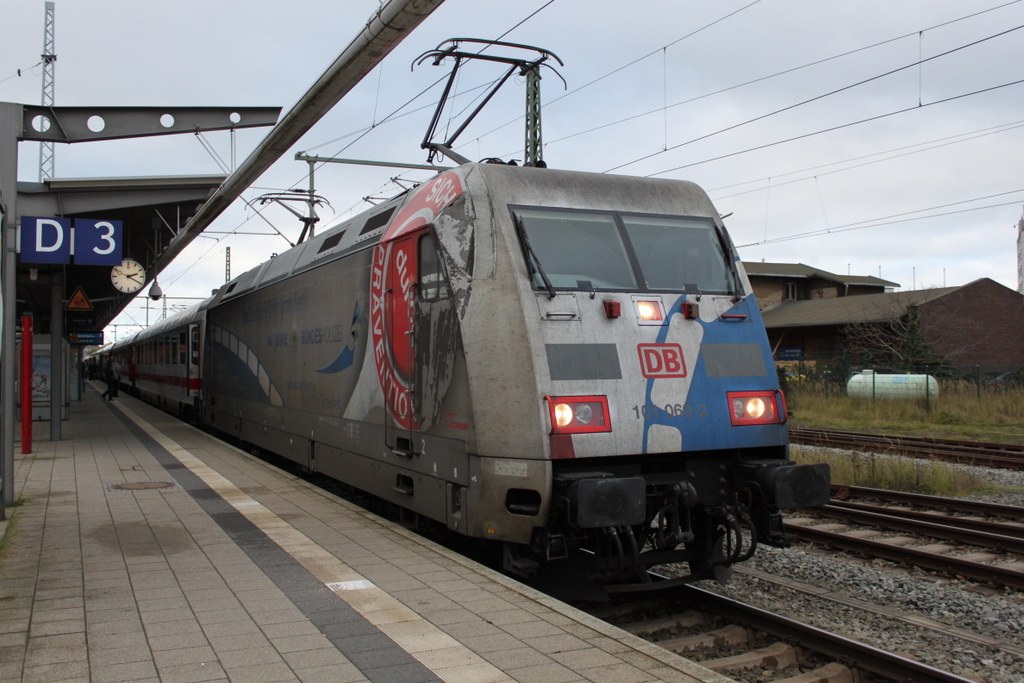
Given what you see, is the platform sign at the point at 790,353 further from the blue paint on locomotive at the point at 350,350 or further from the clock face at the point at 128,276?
the blue paint on locomotive at the point at 350,350

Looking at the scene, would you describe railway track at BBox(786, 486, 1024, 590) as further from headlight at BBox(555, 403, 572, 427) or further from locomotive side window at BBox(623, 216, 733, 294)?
headlight at BBox(555, 403, 572, 427)

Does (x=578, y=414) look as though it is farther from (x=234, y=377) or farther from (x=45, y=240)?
(x=234, y=377)

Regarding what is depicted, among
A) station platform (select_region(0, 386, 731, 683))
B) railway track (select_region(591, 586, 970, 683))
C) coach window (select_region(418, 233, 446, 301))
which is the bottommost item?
railway track (select_region(591, 586, 970, 683))

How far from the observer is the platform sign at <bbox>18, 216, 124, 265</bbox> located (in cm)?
927

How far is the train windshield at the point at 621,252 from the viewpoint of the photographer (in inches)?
242

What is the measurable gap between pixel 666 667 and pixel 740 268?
3755mm

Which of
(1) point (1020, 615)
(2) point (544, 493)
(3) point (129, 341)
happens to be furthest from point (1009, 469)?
(3) point (129, 341)

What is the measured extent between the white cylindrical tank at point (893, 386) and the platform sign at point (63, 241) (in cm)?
2030

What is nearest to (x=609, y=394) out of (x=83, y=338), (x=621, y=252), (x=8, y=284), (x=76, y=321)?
(x=621, y=252)

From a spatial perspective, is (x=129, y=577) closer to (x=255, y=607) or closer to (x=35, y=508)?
(x=255, y=607)

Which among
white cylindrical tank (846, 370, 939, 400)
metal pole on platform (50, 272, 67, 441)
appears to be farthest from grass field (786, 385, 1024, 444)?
metal pole on platform (50, 272, 67, 441)

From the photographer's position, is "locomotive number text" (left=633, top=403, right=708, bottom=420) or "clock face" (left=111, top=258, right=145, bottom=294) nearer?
"locomotive number text" (left=633, top=403, right=708, bottom=420)

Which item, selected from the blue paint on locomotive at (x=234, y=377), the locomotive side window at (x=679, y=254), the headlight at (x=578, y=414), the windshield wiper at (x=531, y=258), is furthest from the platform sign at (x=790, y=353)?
the headlight at (x=578, y=414)

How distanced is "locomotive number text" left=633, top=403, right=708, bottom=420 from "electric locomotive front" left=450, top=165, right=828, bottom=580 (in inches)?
0.4
